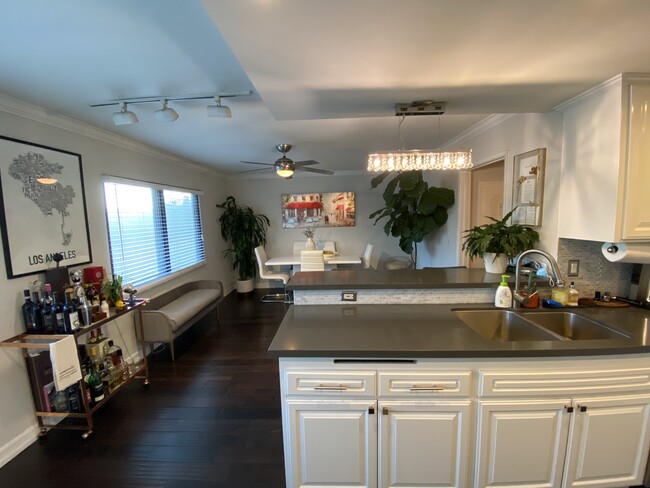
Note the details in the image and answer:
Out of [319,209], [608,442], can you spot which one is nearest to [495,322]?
[608,442]

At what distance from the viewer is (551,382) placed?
133 cm

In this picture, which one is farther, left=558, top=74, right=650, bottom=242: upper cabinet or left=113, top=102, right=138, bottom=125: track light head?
left=113, top=102, right=138, bottom=125: track light head

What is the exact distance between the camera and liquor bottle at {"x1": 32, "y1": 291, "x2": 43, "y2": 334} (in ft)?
6.43

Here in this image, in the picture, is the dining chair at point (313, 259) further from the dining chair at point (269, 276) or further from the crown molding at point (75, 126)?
the crown molding at point (75, 126)

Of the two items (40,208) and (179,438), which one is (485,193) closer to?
(179,438)

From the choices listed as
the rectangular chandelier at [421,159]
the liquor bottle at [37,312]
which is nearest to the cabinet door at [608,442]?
the rectangular chandelier at [421,159]

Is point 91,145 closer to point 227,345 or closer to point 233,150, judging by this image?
point 233,150

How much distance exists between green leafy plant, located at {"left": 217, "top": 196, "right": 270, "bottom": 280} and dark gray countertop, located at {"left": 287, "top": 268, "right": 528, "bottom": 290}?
349 centimetres

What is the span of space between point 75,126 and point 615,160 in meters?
3.86

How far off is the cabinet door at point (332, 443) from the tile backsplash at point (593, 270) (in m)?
1.71

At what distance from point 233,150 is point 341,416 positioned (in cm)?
328

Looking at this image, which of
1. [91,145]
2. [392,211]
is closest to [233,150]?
[91,145]

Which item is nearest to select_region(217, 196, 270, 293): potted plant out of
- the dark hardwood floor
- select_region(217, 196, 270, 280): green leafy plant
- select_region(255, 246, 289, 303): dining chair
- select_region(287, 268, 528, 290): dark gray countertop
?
select_region(217, 196, 270, 280): green leafy plant

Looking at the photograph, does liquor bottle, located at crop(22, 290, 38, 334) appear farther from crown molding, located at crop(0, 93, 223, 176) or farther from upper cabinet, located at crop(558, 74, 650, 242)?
upper cabinet, located at crop(558, 74, 650, 242)
